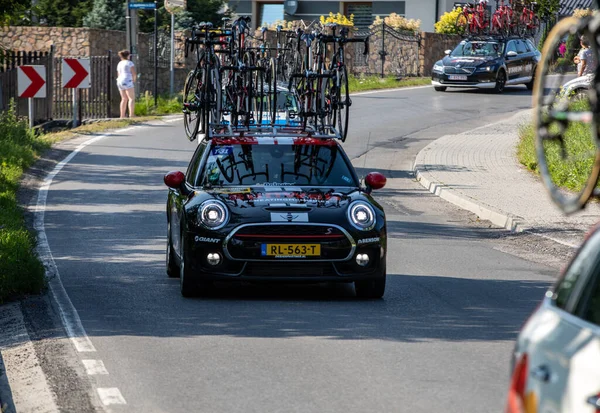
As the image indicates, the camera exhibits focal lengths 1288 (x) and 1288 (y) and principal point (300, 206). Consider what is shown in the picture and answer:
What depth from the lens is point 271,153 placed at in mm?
12367

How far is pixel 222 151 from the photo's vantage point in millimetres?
12414

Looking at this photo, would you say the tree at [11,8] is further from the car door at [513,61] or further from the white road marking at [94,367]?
the car door at [513,61]

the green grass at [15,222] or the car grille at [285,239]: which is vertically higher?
the car grille at [285,239]

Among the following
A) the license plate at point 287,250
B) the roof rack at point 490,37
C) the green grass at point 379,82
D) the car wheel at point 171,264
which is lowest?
the green grass at point 379,82

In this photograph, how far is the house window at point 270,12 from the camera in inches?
2483

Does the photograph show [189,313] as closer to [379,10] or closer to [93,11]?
[93,11]

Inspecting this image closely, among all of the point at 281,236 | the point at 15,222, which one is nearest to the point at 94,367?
the point at 281,236

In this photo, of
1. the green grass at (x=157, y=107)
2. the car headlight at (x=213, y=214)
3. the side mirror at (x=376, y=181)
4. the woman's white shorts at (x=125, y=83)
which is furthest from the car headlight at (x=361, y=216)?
the green grass at (x=157, y=107)

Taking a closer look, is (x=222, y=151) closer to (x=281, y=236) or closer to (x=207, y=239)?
(x=207, y=239)

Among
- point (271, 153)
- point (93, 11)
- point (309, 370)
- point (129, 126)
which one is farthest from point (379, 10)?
point (309, 370)

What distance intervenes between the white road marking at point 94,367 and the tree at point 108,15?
141 feet

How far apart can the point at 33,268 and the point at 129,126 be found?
67.0ft

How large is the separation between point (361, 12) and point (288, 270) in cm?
5102

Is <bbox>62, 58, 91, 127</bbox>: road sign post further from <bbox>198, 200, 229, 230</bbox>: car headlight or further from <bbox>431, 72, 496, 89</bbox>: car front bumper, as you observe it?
<bbox>198, 200, 229, 230</bbox>: car headlight
